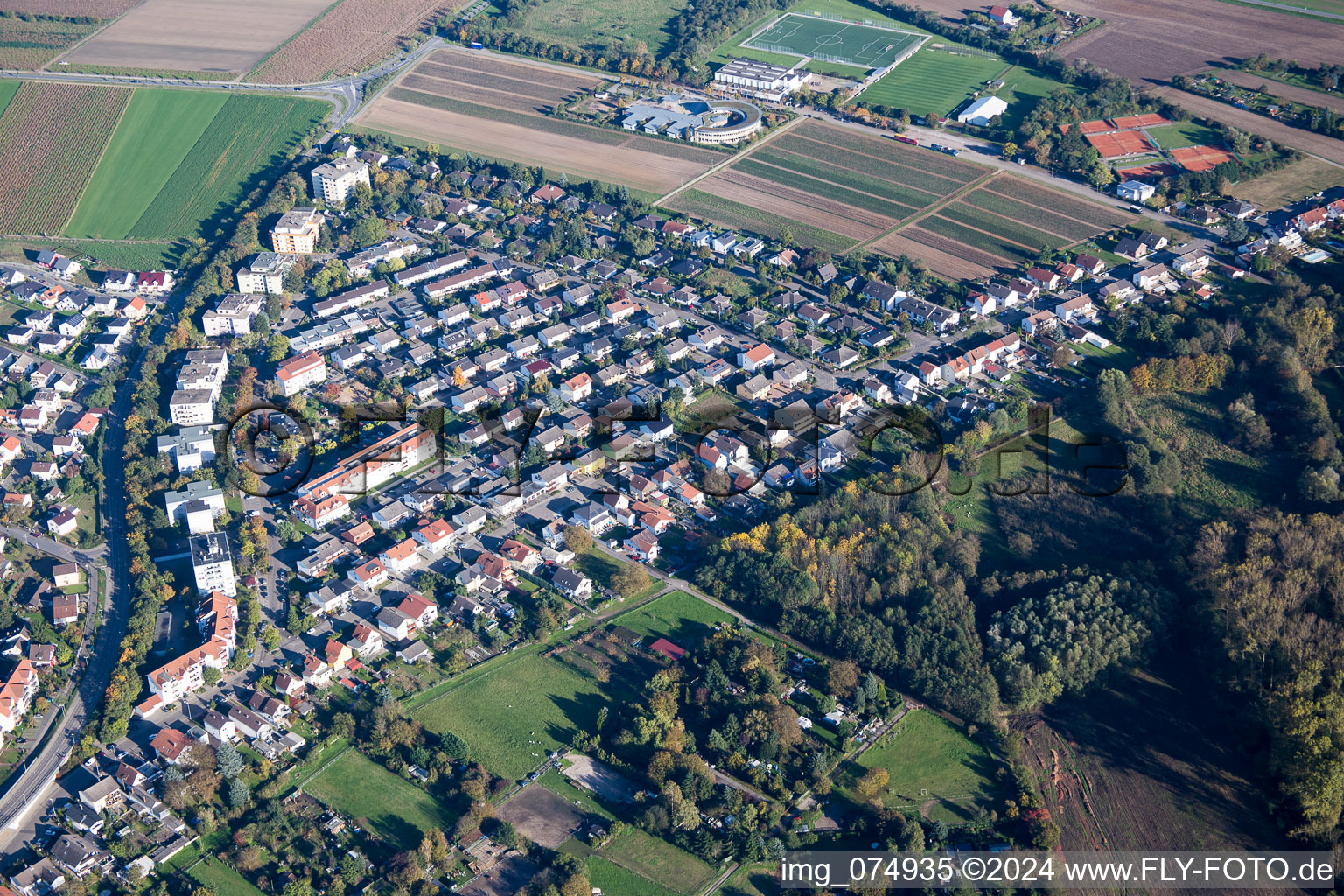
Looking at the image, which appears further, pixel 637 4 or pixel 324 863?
pixel 637 4

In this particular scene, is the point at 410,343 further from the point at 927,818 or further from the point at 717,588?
the point at 927,818

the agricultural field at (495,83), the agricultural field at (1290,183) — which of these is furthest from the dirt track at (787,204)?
the agricultural field at (1290,183)

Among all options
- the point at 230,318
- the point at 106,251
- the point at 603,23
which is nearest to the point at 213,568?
the point at 230,318

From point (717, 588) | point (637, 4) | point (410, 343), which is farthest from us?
point (637, 4)

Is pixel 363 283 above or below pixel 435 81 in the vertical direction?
below

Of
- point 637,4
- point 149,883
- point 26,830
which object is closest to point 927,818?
point 149,883

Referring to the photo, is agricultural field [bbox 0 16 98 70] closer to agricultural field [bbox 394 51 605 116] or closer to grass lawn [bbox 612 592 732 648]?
agricultural field [bbox 394 51 605 116]
